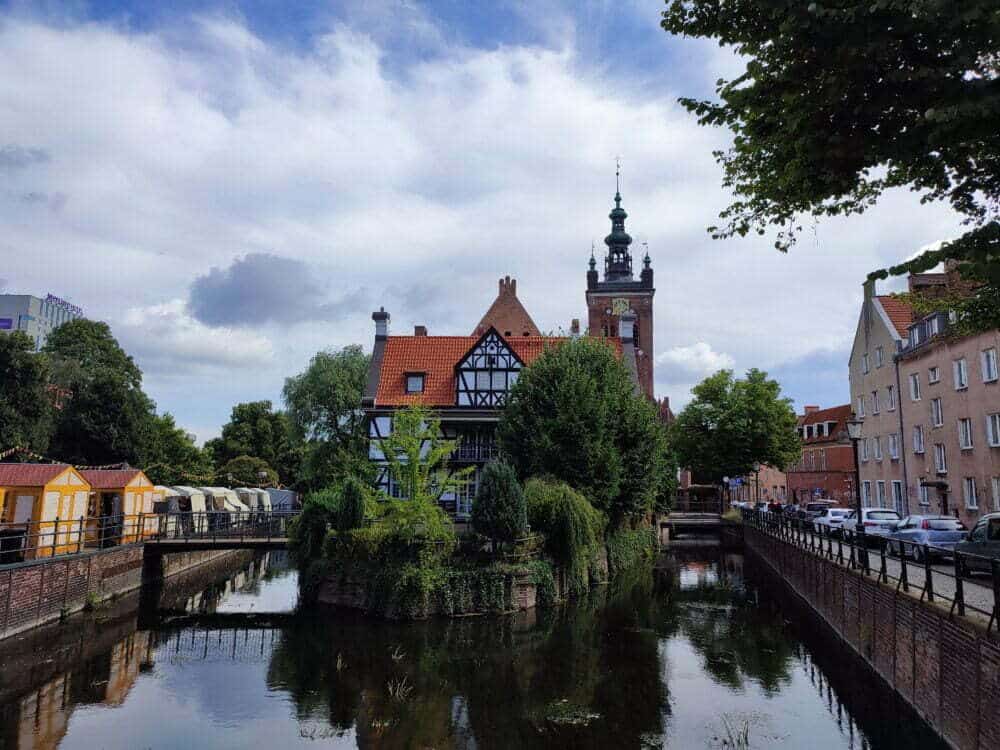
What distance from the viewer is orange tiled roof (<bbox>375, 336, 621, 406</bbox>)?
3850cm

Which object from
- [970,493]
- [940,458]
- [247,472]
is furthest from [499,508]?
[247,472]

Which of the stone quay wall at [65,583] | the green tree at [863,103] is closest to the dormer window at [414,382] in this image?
the stone quay wall at [65,583]

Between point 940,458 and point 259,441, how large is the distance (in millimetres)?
53682

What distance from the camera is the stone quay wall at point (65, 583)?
1852cm

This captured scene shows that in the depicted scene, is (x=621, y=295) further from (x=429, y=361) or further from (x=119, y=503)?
(x=119, y=503)

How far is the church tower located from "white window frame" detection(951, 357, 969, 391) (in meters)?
32.3

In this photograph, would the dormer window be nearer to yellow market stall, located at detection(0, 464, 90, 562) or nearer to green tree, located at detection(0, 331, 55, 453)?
yellow market stall, located at detection(0, 464, 90, 562)

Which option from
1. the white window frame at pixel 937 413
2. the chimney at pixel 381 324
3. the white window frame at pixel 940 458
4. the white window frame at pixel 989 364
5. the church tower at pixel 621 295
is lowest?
the white window frame at pixel 940 458

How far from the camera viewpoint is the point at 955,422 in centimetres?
3269

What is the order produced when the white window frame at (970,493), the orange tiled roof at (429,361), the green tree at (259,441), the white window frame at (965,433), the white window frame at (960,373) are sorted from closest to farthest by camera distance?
the white window frame at (970,493)
the white window frame at (965,433)
the white window frame at (960,373)
the orange tiled roof at (429,361)
the green tree at (259,441)

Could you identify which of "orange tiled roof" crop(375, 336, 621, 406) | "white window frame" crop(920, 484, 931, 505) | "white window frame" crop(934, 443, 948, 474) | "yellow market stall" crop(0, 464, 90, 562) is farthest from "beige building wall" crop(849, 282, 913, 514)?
"yellow market stall" crop(0, 464, 90, 562)

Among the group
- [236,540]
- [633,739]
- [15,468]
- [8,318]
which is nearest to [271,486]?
[236,540]

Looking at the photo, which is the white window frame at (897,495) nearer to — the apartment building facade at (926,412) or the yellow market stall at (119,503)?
the apartment building facade at (926,412)

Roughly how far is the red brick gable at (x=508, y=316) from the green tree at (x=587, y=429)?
2135 centimetres
